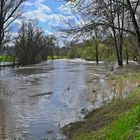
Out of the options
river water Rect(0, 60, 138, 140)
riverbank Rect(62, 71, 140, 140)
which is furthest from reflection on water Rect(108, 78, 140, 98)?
riverbank Rect(62, 71, 140, 140)

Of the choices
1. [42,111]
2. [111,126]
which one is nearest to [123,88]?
[42,111]

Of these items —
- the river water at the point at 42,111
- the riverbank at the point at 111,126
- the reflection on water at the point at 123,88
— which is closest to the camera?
the riverbank at the point at 111,126

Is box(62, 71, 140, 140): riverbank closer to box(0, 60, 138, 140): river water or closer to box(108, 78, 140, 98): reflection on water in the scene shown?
box(0, 60, 138, 140): river water

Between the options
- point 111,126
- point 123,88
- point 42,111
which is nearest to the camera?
point 111,126

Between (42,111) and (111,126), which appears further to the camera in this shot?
(42,111)

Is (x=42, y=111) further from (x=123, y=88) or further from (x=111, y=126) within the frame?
(x=123, y=88)

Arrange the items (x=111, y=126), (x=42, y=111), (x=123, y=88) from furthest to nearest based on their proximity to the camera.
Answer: (x=123, y=88), (x=42, y=111), (x=111, y=126)

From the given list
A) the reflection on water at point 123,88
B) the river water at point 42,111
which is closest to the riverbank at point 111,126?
the river water at point 42,111

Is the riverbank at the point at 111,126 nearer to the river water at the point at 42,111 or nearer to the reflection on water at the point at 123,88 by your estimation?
the river water at the point at 42,111

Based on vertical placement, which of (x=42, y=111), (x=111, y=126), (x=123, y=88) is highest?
(x=111, y=126)

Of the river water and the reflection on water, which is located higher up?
the reflection on water

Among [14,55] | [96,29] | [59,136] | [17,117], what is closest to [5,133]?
[59,136]

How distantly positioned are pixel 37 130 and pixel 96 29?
432 centimetres

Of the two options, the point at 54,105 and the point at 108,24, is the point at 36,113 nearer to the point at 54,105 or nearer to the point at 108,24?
the point at 54,105
